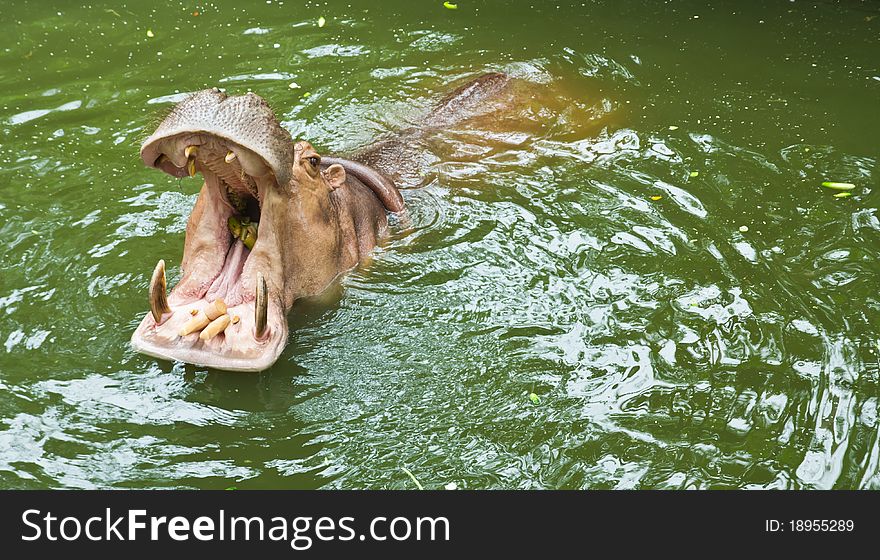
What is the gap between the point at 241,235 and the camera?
519 centimetres

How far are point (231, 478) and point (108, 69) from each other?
5.18 m

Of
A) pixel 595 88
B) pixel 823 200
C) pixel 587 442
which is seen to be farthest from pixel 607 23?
pixel 587 442

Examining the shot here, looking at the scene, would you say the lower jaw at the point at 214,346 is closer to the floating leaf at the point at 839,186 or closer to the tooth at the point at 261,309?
the tooth at the point at 261,309

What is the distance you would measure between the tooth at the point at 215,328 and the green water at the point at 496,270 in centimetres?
32

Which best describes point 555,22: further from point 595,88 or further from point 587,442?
point 587,442

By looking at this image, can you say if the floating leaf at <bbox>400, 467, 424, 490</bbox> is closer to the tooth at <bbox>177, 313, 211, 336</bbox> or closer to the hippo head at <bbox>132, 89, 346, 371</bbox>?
the hippo head at <bbox>132, 89, 346, 371</bbox>

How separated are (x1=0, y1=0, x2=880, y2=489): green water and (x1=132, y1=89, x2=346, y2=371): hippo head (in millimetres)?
232

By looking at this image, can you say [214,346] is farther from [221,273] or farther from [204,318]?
[221,273]

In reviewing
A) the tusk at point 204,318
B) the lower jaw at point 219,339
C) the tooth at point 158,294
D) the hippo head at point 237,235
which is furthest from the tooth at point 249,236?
the tooth at point 158,294

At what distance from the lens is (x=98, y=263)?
19.4ft

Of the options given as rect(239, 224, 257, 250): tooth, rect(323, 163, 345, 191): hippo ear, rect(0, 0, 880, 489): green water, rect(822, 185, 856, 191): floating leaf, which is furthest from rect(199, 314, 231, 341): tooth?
rect(822, 185, 856, 191): floating leaf

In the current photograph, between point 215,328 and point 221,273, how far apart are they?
41 centimetres

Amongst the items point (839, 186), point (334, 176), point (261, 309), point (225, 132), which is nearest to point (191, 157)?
point (225, 132)

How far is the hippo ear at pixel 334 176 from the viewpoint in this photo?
18.1 ft
